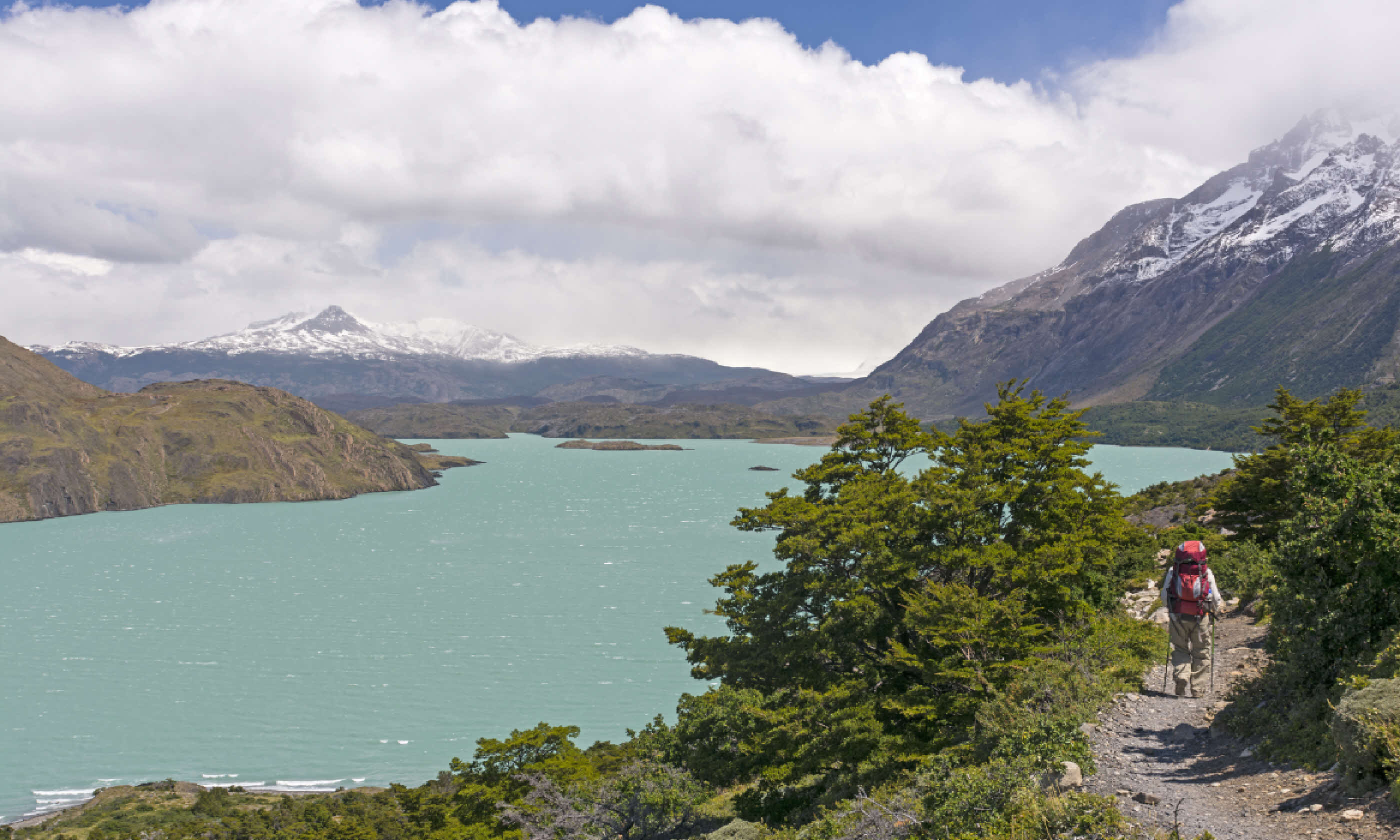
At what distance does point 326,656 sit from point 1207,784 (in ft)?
301

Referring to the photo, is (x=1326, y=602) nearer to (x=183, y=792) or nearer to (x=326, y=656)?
(x=183, y=792)

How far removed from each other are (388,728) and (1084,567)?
57779mm

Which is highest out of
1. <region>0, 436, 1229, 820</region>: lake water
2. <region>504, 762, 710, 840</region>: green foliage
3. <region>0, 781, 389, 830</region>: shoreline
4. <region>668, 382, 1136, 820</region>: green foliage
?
<region>668, 382, 1136, 820</region>: green foliage

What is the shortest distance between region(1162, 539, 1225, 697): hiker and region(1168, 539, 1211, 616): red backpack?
0.01m

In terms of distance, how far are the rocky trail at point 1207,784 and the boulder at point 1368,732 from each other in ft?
Result: 1.13

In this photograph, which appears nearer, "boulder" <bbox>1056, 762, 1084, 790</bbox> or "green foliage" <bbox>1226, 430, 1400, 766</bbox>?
"green foliage" <bbox>1226, 430, 1400, 766</bbox>

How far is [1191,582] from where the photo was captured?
22.3 metres

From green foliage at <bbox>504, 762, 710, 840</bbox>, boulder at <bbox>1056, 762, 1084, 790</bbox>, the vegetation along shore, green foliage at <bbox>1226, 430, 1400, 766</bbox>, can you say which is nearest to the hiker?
the vegetation along shore

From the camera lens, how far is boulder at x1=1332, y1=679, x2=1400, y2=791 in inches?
510

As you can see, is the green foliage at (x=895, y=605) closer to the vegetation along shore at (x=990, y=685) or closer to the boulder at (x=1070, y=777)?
the vegetation along shore at (x=990, y=685)

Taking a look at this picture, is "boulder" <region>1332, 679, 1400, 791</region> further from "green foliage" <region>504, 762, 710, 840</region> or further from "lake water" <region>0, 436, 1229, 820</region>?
"lake water" <region>0, 436, 1229, 820</region>

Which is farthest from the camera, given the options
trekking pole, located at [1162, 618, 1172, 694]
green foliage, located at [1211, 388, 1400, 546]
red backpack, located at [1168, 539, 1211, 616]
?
green foliage, located at [1211, 388, 1400, 546]

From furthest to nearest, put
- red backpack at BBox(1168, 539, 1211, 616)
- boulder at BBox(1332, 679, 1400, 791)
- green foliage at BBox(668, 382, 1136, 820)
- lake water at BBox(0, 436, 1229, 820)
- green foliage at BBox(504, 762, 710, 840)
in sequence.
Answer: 1. lake water at BBox(0, 436, 1229, 820)
2. green foliage at BBox(504, 762, 710, 840)
3. green foliage at BBox(668, 382, 1136, 820)
4. red backpack at BBox(1168, 539, 1211, 616)
5. boulder at BBox(1332, 679, 1400, 791)

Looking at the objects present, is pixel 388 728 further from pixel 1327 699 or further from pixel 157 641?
pixel 1327 699
